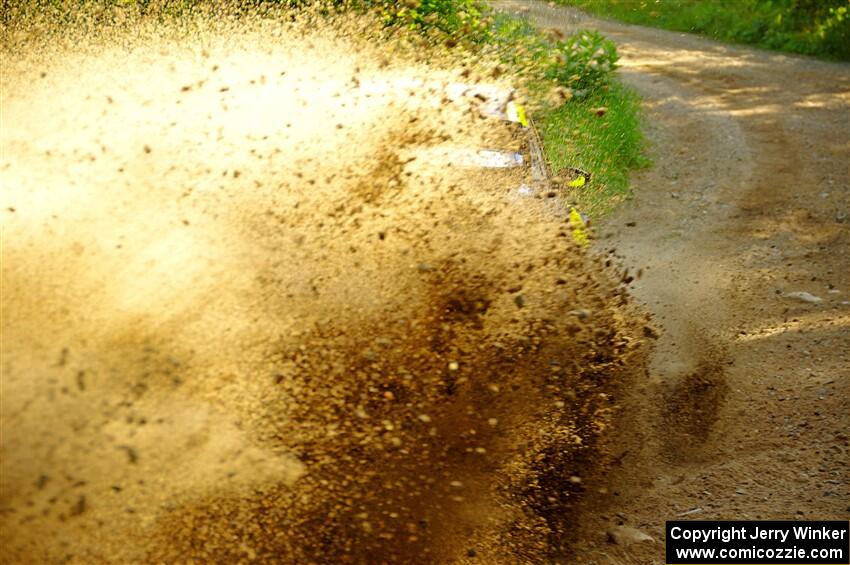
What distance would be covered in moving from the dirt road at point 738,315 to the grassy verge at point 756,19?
3.36m

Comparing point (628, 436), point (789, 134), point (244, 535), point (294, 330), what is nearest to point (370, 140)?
point (294, 330)

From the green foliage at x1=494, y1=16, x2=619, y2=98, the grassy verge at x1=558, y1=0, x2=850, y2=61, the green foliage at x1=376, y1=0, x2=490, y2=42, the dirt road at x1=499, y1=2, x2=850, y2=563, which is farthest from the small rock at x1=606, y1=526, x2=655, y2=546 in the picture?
the grassy verge at x1=558, y1=0, x2=850, y2=61

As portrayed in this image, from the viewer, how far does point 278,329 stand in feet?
18.3

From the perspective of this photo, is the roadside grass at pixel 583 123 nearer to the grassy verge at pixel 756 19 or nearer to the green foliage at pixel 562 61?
the green foliage at pixel 562 61

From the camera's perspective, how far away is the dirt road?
4664mm

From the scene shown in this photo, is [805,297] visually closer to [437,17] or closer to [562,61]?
[562,61]

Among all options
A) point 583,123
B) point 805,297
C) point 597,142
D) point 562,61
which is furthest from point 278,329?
point 562,61

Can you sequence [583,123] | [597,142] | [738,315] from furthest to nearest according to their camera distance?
1. [583,123]
2. [597,142]
3. [738,315]

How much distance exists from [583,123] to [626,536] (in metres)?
6.63

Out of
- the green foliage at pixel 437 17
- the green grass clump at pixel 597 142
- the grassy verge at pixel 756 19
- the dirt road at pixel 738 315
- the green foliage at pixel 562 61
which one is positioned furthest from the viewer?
the grassy verge at pixel 756 19

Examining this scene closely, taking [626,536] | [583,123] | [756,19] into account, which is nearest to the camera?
[626,536]

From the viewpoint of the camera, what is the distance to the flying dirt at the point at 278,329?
14.3 feet

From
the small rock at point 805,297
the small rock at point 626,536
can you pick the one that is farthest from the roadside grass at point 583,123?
the small rock at point 626,536

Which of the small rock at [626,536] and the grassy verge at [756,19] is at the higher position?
the grassy verge at [756,19]
